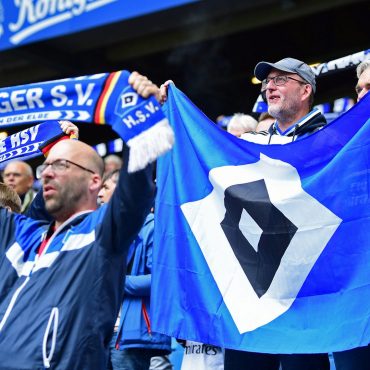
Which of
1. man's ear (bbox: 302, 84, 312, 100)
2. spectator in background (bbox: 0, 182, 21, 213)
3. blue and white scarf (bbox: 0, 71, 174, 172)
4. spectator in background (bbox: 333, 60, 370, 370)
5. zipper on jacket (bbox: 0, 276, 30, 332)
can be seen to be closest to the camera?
blue and white scarf (bbox: 0, 71, 174, 172)

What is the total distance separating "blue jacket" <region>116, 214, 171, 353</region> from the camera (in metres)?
4.83

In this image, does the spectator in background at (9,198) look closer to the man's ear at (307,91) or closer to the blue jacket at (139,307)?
the blue jacket at (139,307)

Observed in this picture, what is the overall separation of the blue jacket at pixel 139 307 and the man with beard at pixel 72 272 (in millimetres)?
1537

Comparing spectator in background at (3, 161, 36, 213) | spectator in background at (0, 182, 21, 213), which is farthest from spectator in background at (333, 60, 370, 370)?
spectator in background at (3, 161, 36, 213)

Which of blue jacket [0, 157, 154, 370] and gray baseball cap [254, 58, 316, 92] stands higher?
gray baseball cap [254, 58, 316, 92]

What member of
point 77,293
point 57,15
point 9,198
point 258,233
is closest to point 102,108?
point 77,293

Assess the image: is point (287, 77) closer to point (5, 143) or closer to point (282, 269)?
point (282, 269)

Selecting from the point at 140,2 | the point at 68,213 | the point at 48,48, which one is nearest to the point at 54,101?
the point at 68,213

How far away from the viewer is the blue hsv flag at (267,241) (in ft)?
13.4

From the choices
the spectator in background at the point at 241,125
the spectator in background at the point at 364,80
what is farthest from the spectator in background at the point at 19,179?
the spectator in background at the point at 364,80

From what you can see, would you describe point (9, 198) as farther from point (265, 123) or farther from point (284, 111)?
point (284, 111)

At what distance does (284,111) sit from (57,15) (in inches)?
199

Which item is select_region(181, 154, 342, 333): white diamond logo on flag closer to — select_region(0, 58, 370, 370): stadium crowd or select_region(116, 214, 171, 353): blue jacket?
select_region(0, 58, 370, 370): stadium crowd

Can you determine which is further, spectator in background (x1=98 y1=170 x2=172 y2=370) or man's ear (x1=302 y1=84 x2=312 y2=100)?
spectator in background (x1=98 y1=170 x2=172 y2=370)
